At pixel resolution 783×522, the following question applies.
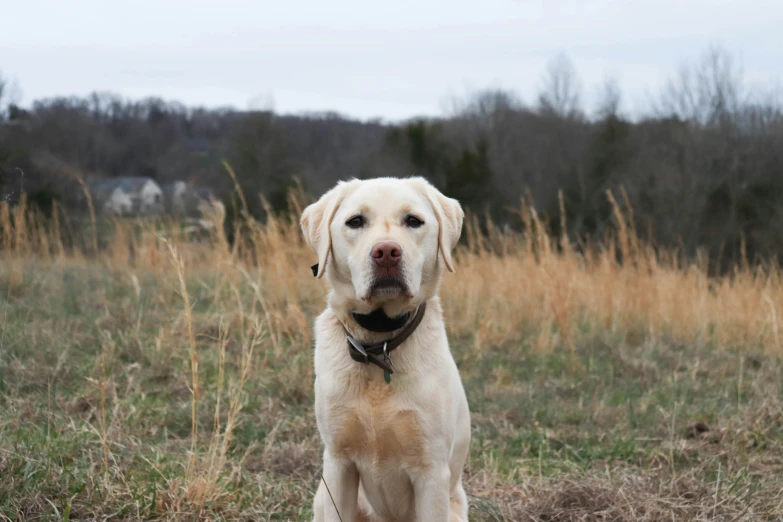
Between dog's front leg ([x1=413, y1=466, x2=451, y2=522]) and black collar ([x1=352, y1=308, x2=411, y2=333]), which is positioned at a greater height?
black collar ([x1=352, y1=308, x2=411, y2=333])

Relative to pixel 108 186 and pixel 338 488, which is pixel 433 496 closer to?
pixel 338 488

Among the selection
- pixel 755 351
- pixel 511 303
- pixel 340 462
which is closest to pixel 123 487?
pixel 340 462

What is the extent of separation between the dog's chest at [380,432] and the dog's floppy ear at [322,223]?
48cm

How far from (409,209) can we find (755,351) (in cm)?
508

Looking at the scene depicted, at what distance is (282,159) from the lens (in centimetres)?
2138

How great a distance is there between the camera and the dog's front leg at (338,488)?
231 centimetres

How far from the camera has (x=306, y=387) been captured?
15.0ft

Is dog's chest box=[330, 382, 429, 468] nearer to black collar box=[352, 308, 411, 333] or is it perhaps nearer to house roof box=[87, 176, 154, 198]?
black collar box=[352, 308, 411, 333]

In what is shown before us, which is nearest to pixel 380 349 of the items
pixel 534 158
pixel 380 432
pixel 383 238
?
pixel 380 432

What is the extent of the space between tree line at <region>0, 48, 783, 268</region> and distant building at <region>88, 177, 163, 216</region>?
44.7 inches

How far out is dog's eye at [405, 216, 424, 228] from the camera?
2.38 m

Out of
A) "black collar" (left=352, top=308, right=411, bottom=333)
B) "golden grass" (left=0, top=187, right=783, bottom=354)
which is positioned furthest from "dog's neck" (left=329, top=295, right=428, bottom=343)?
"golden grass" (left=0, top=187, right=783, bottom=354)

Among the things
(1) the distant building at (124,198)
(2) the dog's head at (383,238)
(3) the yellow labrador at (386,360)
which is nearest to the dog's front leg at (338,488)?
(3) the yellow labrador at (386,360)

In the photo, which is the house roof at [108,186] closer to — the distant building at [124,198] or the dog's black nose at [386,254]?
the distant building at [124,198]
